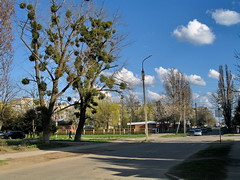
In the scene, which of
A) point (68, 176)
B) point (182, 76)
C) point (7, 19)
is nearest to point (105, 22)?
point (7, 19)

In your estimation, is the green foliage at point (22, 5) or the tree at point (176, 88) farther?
the tree at point (176, 88)

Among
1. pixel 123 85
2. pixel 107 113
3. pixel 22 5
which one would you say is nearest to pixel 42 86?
pixel 22 5

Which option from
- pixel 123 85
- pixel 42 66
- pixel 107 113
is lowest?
pixel 107 113

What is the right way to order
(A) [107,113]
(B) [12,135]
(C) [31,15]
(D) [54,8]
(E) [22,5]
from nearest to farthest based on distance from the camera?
1. (E) [22,5]
2. (C) [31,15]
3. (D) [54,8]
4. (B) [12,135]
5. (A) [107,113]

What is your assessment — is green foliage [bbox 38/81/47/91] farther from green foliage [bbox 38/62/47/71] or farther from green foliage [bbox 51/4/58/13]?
green foliage [bbox 51/4/58/13]

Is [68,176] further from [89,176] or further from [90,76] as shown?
[90,76]

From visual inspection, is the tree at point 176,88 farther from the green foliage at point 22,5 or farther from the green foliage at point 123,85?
the green foliage at point 22,5

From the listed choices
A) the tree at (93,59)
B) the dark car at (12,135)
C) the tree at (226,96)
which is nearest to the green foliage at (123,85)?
the tree at (93,59)

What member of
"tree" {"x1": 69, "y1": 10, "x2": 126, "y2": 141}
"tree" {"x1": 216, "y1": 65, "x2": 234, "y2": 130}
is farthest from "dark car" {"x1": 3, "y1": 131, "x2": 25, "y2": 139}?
"tree" {"x1": 216, "y1": 65, "x2": 234, "y2": 130}

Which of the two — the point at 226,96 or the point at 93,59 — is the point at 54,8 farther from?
Result: the point at 226,96

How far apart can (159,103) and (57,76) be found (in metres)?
56.2

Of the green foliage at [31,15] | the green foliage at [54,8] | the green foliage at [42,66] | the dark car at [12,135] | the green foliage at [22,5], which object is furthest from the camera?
the dark car at [12,135]

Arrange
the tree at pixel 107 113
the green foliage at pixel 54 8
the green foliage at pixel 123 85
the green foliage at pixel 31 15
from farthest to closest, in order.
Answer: the tree at pixel 107 113, the green foliage at pixel 123 85, the green foliage at pixel 54 8, the green foliage at pixel 31 15

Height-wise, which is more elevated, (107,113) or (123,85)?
(123,85)
